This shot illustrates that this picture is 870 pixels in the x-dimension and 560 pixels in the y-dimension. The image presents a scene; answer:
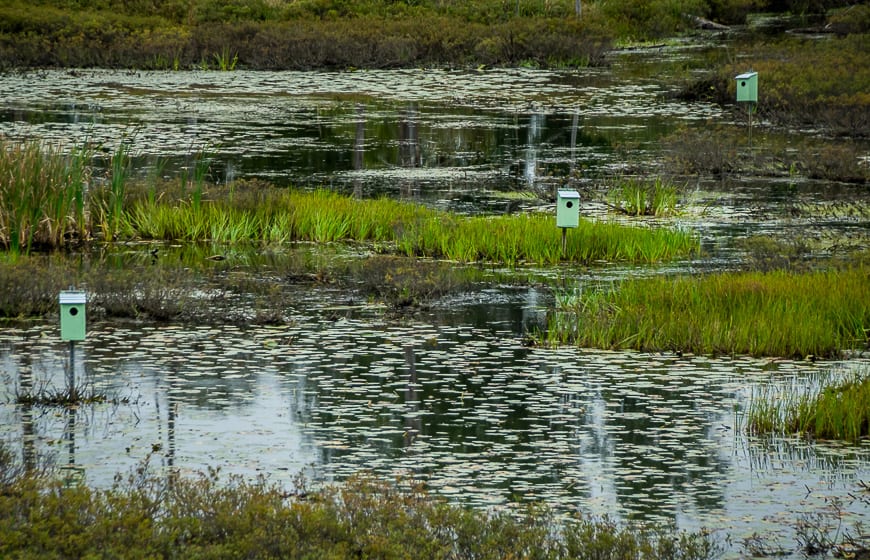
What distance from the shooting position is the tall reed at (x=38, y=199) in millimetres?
13305

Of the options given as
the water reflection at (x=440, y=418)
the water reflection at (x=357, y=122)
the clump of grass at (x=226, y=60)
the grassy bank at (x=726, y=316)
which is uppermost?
the clump of grass at (x=226, y=60)

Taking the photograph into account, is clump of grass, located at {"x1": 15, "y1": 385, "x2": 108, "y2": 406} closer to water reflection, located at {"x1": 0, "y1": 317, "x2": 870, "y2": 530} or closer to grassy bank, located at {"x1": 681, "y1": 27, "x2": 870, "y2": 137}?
water reflection, located at {"x1": 0, "y1": 317, "x2": 870, "y2": 530}

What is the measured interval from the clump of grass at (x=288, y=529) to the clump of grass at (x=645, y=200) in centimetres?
999

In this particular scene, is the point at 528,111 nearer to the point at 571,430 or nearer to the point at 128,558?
the point at 571,430

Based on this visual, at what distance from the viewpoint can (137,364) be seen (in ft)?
30.6

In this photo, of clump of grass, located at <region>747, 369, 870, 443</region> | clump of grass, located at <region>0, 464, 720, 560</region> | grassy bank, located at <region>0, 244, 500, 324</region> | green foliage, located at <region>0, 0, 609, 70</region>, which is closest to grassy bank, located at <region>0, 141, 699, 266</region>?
grassy bank, located at <region>0, 244, 500, 324</region>

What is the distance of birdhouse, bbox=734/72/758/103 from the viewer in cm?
2200

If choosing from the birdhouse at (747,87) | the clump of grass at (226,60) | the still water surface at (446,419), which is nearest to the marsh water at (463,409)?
the still water surface at (446,419)

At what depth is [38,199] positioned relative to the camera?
13617mm

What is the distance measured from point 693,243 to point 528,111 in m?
13.6

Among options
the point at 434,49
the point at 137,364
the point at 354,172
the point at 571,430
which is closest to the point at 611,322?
the point at 571,430

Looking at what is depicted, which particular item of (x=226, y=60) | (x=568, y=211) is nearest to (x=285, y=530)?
(x=568, y=211)

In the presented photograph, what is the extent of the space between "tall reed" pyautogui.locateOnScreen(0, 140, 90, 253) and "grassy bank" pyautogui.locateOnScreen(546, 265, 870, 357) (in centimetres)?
534

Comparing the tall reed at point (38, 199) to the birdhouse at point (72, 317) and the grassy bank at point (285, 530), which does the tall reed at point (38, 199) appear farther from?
the grassy bank at point (285, 530)
